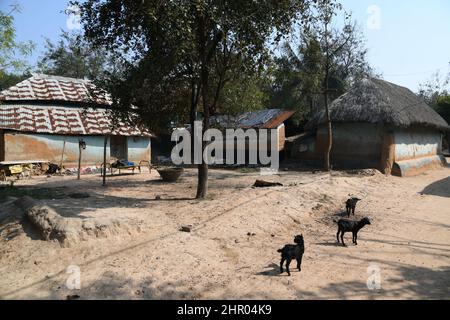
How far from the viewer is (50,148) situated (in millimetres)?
18734

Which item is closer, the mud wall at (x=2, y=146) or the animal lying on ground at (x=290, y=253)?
the animal lying on ground at (x=290, y=253)

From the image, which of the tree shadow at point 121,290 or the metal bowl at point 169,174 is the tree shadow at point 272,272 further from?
the metal bowl at point 169,174

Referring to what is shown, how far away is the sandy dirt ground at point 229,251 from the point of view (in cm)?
531

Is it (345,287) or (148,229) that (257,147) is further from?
(345,287)

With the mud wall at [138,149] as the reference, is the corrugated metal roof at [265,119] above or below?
above

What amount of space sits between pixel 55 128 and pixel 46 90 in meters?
3.59

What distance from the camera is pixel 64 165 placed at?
62.8 ft

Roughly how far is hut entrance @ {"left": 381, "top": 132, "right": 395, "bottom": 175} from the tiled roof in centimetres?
1439

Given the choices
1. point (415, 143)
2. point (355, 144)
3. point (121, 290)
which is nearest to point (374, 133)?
point (355, 144)

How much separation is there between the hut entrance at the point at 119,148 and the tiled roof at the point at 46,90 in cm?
226

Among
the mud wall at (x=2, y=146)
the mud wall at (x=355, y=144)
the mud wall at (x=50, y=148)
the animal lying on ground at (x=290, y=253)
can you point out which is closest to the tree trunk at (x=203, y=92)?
the animal lying on ground at (x=290, y=253)
